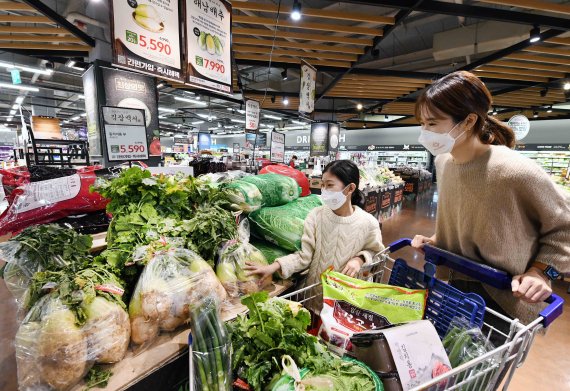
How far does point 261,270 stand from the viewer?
1.44 m

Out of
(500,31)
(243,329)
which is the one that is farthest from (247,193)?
(500,31)

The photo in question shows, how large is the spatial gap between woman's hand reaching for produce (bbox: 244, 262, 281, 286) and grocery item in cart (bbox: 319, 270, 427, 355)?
0.39m

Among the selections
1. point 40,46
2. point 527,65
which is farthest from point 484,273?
point 40,46

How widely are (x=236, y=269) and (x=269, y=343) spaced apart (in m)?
0.55

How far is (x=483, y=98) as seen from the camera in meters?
1.17

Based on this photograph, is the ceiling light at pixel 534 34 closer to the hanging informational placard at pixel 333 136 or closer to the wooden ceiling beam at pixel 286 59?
the wooden ceiling beam at pixel 286 59

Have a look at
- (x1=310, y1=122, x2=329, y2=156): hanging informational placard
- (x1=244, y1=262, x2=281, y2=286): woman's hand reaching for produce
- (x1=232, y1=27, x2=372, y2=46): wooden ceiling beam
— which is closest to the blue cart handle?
(x1=244, y1=262, x2=281, y2=286): woman's hand reaching for produce

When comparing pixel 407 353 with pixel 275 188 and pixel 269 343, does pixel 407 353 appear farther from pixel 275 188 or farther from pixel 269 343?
pixel 275 188

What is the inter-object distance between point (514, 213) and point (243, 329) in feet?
3.87

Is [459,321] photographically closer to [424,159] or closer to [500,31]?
[500,31]

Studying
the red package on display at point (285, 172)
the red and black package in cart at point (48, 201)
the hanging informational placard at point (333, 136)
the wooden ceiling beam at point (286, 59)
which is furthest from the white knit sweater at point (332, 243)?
the hanging informational placard at point (333, 136)

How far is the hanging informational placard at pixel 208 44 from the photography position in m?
2.76

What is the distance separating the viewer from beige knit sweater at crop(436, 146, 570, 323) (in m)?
1.08

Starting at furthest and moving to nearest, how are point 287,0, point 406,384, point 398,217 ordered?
1. point 398,217
2. point 287,0
3. point 406,384
